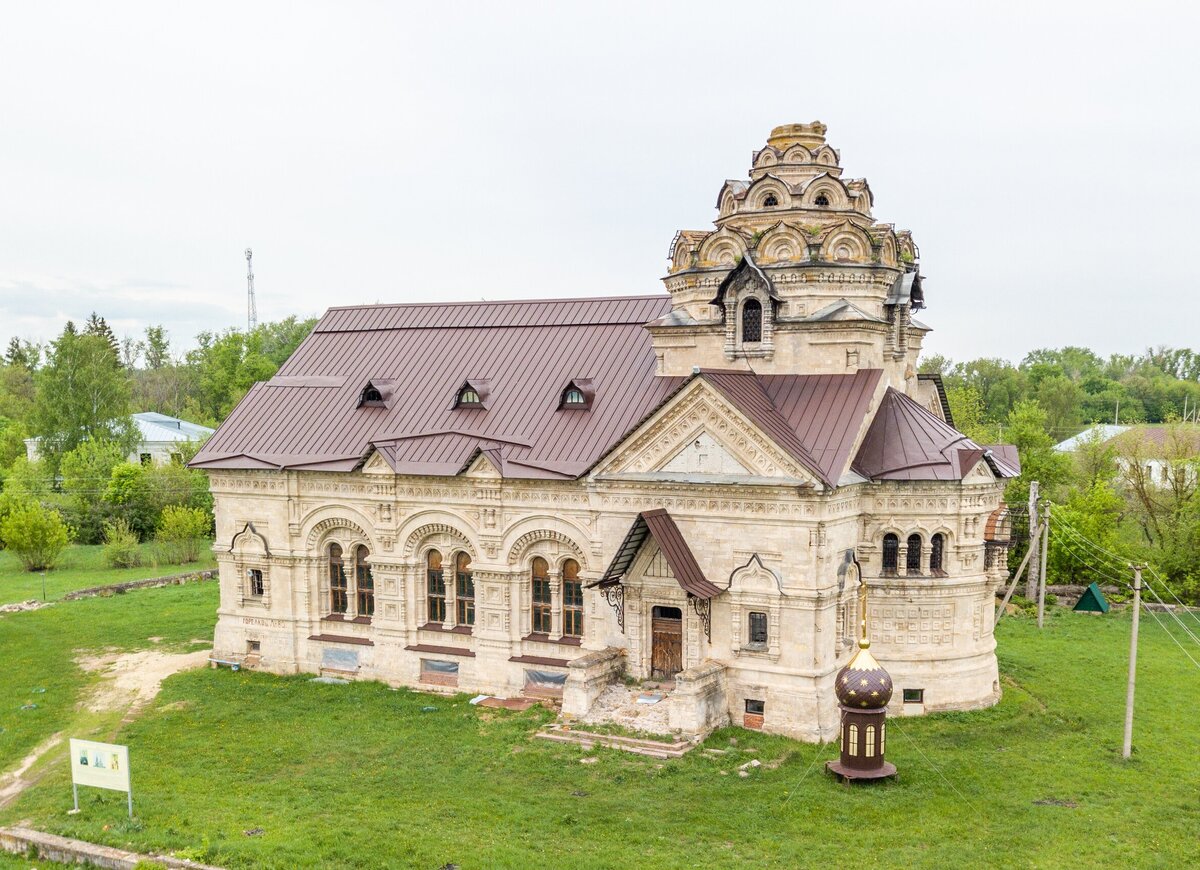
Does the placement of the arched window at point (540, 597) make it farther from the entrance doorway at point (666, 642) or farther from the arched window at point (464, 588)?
the entrance doorway at point (666, 642)

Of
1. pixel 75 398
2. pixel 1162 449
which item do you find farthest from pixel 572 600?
pixel 75 398

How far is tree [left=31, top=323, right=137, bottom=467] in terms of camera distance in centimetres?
6359

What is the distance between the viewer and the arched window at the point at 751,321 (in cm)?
2706

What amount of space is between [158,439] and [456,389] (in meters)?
47.1

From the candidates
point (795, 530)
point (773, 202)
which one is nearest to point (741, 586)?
point (795, 530)

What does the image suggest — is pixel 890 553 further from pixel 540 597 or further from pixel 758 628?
pixel 540 597

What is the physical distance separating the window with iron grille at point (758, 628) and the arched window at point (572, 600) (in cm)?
495

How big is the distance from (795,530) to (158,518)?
44.5 metres

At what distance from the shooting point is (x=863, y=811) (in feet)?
64.0

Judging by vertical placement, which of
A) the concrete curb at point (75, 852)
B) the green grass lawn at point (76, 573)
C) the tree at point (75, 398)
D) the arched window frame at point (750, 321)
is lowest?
the green grass lawn at point (76, 573)

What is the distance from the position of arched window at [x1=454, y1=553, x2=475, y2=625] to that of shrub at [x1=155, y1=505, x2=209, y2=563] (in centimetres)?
2774

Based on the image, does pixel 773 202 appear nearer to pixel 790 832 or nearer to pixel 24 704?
pixel 790 832

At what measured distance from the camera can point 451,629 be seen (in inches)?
1116

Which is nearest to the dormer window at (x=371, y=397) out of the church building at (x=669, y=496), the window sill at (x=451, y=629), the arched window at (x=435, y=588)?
the church building at (x=669, y=496)
